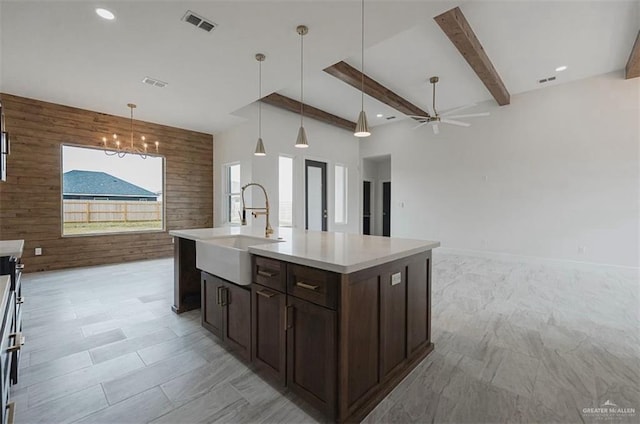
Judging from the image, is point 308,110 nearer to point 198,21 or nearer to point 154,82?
point 154,82

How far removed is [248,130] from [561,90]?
239 inches

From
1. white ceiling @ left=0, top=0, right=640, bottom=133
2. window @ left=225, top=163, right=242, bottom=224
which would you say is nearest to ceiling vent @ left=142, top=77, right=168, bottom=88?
white ceiling @ left=0, top=0, right=640, bottom=133

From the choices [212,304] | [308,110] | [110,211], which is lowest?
[212,304]

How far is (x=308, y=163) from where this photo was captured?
7012 mm

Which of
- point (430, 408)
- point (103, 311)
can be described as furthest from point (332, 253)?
point (103, 311)

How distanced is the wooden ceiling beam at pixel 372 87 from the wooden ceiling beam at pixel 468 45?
4.76 ft

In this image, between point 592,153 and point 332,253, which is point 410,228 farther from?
point 332,253

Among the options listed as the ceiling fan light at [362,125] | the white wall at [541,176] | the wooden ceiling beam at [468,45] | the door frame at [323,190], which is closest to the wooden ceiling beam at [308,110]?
the door frame at [323,190]

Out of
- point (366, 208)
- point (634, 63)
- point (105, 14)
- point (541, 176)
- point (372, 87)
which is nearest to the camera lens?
point (105, 14)

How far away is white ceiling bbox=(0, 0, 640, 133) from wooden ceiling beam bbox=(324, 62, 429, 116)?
131 mm

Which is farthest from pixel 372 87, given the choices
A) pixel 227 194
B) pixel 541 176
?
pixel 227 194

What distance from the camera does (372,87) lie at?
495cm

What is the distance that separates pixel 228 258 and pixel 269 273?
1.44 ft

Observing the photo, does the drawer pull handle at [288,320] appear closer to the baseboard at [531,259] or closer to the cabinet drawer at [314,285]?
the cabinet drawer at [314,285]
